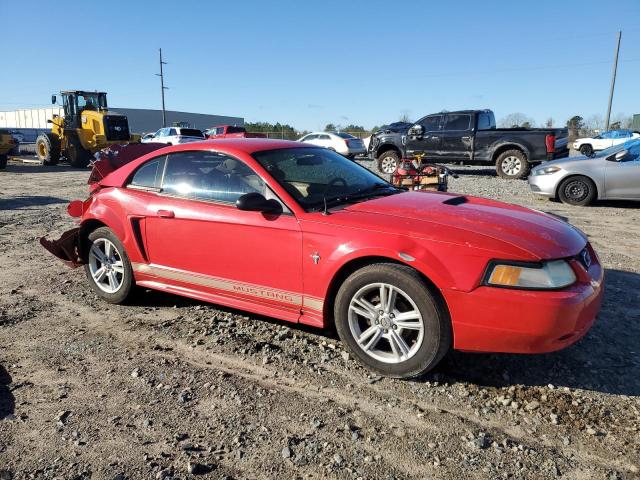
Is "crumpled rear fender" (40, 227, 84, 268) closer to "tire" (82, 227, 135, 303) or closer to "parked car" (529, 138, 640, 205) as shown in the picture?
"tire" (82, 227, 135, 303)

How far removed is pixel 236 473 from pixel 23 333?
2561 mm

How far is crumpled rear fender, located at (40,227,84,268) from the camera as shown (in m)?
4.66

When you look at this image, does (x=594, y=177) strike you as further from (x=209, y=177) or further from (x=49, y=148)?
(x=49, y=148)

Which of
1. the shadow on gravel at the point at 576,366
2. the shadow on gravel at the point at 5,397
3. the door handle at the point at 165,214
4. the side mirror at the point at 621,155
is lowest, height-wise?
the shadow on gravel at the point at 5,397

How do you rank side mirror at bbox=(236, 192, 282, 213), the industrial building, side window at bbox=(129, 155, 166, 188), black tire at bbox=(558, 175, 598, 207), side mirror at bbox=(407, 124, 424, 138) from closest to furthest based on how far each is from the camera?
side mirror at bbox=(236, 192, 282, 213), side window at bbox=(129, 155, 166, 188), black tire at bbox=(558, 175, 598, 207), side mirror at bbox=(407, 124, 424, 138), the industrial building

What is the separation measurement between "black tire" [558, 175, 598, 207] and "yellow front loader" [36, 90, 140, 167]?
1776 centimetres

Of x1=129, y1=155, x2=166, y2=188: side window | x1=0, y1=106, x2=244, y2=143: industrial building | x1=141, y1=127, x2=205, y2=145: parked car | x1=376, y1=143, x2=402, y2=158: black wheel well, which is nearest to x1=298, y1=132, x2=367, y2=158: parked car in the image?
x1=376, y1=143, x2=402, y2=158: black wheel well

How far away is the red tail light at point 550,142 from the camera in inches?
531

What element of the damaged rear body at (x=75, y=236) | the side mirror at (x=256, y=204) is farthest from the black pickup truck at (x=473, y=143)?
the side mirror at (x=256, y=204)

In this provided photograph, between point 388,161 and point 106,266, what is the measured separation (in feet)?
42.5

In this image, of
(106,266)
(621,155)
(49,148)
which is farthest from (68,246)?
(49,148)

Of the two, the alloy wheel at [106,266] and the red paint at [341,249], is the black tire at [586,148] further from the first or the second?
the alloy wheel at [106,266]

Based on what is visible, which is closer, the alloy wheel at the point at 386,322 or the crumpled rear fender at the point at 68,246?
the alloy wheel at the point at 386,322

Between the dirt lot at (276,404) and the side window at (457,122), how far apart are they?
11543 mm
